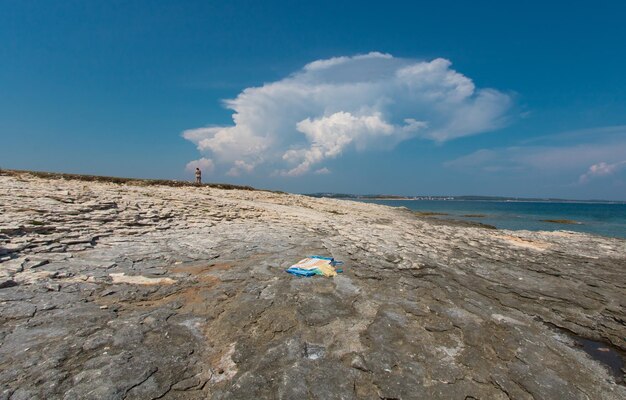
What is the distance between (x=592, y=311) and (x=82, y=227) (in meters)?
14.0

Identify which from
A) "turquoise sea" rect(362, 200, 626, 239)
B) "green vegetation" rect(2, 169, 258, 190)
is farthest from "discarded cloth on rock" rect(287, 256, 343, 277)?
"turquoise sea" rect(362, 200, 626, 239)

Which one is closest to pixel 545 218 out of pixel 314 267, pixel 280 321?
pixel 314 267

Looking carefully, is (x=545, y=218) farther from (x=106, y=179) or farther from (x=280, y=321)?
(x=106, y=179)

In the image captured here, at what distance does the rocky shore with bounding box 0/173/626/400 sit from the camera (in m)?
3.86

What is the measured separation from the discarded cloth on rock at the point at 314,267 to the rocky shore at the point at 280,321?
1.22 ft

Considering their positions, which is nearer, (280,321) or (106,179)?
(280,321)

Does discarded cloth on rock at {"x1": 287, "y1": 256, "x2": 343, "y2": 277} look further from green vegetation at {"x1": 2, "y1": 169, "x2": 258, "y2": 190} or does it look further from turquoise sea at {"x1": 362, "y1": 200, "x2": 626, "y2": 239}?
turquoise sea at {"x1": 362, "y1": 200, "x2": 626, "y2": 239}

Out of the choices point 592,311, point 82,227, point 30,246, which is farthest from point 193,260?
point 592,311

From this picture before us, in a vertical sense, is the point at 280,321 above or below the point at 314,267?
below

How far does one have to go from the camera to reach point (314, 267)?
7953 millimetres

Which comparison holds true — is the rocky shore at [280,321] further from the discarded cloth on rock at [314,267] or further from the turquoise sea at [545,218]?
the turquoise sea at [545,218]

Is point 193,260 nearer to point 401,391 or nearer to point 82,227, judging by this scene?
point 82,227

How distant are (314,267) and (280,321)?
269 centimetres

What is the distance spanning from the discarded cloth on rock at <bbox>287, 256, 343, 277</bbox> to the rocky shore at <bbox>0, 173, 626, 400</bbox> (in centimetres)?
37
